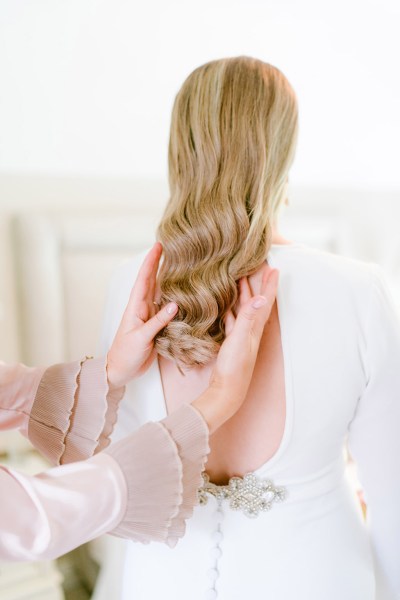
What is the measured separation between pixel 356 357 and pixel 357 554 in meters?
0.36

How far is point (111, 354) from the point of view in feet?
3.03

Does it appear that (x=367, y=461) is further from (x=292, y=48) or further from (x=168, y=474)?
(x=292, y=48)

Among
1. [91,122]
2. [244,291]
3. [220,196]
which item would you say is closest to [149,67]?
[91,122]

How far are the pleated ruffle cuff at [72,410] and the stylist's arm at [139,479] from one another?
0.11 metres

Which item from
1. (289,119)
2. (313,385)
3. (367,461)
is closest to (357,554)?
(367,461)

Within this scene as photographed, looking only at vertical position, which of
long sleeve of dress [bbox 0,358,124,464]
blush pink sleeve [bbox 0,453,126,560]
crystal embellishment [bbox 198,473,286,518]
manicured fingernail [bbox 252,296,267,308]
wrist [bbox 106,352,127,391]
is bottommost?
crystal embellishment [bbox 198,473,286,518]

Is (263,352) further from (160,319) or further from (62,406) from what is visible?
(62,406)

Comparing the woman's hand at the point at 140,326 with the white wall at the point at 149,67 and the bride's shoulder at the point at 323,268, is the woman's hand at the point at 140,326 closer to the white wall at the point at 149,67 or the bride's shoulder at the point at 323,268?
the bride's shoulder at the point at 323,268

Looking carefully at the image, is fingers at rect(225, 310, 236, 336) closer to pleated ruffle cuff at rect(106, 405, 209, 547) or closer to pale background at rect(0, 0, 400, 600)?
pleated ruffle cuff at rect(106, 405, 209, 547)

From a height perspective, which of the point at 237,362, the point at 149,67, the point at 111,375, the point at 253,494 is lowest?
the point at 253,494

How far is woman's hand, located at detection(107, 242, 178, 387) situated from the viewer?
2.82 feet

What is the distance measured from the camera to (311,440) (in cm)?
87

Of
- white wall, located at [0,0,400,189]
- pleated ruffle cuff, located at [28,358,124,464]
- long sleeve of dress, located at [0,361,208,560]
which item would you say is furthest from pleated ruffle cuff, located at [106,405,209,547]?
white wall, located at [0,0,400,189]

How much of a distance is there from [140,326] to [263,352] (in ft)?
0.65
